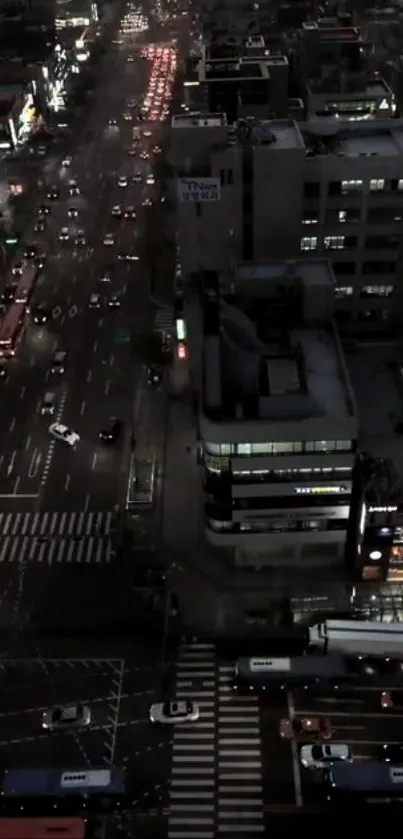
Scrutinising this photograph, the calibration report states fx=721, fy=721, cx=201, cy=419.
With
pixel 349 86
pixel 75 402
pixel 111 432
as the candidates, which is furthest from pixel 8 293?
pixel 349 86

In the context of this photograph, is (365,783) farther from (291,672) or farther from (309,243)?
(309,243)

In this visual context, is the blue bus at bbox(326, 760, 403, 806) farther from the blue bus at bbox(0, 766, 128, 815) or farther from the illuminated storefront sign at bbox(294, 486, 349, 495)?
the illuminated storefront sign at bbox(294, 486, 349, 495)

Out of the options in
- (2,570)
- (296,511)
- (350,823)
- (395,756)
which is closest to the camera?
(350,823)

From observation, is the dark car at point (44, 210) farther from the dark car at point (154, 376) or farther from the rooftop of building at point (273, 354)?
the rooftop of building at point (273, 354)

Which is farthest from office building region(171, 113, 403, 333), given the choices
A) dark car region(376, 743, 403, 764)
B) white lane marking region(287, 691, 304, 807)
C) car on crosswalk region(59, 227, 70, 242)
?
dark car region(376, 743, 403, 764)

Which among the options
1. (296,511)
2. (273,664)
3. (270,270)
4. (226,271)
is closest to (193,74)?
(226,271)

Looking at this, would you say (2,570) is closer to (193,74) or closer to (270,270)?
(270,270)

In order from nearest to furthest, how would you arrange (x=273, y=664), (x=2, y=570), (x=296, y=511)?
(x=273, y=664)
(x=296, y=511)
(x=2, y=570)
